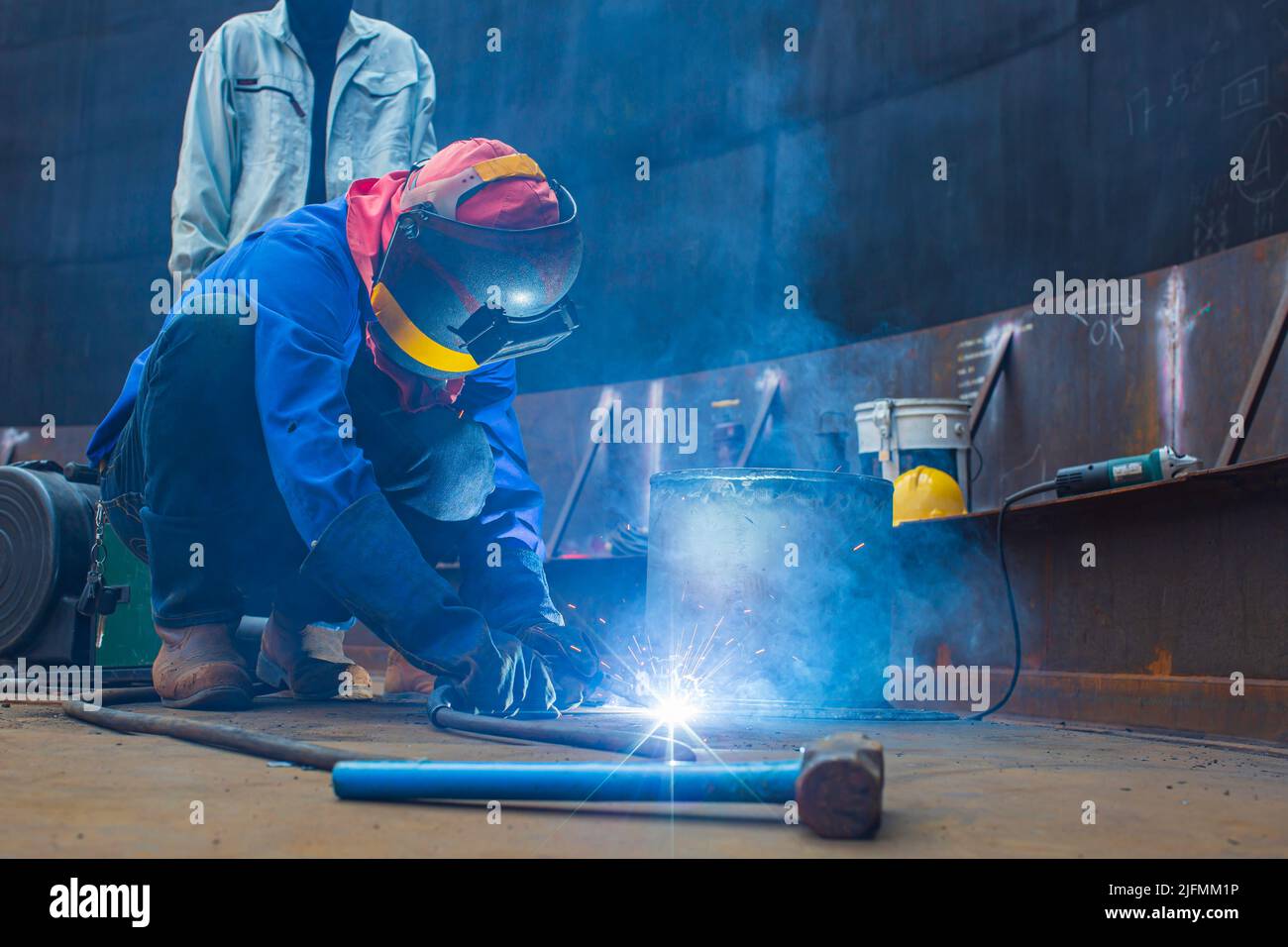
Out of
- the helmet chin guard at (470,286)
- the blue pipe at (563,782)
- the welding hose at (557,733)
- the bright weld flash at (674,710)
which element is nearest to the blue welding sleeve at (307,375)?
the helmet chin guard at (470,286)

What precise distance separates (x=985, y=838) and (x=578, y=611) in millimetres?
4119

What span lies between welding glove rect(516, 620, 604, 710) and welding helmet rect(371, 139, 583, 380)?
A: 2.04 feet

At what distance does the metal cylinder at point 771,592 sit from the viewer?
10.9ft

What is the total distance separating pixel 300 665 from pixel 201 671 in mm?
549

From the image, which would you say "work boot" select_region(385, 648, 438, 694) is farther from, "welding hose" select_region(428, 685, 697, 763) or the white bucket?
the white bucket

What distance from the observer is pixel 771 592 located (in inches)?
131

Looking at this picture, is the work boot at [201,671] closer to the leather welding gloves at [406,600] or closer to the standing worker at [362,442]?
the standing worker at [362,442]

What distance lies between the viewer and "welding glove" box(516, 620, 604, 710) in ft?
9.32

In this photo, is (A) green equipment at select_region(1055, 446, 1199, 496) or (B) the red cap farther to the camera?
(A) green equipment at select_region(1055, 446, 1199, 496)

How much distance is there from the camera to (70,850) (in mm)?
1147

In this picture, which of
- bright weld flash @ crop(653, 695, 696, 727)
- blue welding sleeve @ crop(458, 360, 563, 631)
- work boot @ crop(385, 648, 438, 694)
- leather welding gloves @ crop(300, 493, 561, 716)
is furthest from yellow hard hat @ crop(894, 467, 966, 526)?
leather welding gloves @ crop(300, 493, 561, 716)

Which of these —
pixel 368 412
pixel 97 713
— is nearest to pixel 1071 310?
pixel 368 412
